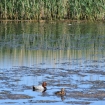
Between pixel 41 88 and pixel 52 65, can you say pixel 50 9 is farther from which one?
pixel 41 88

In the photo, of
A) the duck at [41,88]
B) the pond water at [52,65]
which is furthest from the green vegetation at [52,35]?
the duck at [41,88]

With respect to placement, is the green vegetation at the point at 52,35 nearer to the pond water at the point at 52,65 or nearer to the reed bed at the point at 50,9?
the pond water at the point at 52,65

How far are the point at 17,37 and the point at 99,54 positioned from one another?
649 centimetres

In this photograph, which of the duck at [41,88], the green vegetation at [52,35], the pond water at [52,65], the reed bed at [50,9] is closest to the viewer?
the pond water at [52,65]

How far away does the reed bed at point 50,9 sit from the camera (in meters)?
32.8

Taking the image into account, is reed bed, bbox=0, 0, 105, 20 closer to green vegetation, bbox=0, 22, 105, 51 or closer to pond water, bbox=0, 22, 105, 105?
green vegetation, bbox=0, 22, 105, 51

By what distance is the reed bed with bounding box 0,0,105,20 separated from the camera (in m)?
32.8

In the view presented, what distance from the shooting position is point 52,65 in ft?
54.9

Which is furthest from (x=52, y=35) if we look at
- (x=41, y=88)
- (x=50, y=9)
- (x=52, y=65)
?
(x=41, y=88)

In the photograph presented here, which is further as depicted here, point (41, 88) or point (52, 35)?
point (52, 35)

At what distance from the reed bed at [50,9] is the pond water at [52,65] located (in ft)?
14.4

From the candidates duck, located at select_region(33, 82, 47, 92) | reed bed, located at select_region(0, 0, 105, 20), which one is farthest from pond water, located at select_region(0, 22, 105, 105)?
reed bed, located at select_region(0, 0, 105, 20)

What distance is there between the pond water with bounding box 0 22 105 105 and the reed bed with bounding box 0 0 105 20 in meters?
4.39

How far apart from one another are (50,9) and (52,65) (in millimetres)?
16455
